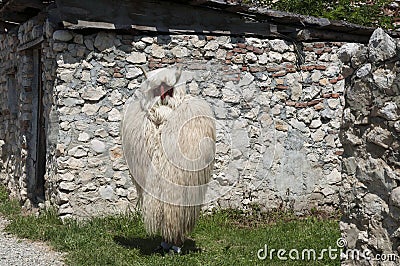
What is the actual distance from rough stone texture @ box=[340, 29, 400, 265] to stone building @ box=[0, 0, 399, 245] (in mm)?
2811

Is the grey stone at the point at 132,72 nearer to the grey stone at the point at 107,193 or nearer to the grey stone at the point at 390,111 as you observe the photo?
the grey stone at the point at 107,193

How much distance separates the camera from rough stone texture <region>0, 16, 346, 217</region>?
24.5 feet

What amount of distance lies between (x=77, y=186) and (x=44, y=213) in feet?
2.19

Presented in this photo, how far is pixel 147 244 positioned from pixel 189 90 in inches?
94.3

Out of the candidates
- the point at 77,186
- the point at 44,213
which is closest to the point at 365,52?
the point at 77,186

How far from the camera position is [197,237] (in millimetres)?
6891

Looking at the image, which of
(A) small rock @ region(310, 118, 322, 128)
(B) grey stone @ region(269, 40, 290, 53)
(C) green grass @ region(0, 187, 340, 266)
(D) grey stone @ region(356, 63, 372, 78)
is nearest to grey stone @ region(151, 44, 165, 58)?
(B) grey stone @ region(269, 40, 290, 53)

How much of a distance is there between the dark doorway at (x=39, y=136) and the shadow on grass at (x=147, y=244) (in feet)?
7.93

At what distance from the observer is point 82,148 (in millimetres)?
7496

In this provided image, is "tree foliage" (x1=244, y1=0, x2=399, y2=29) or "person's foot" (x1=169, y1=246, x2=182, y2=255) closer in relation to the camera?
"person's foot" (x1=169, y1=246, x2=182, y2=255)

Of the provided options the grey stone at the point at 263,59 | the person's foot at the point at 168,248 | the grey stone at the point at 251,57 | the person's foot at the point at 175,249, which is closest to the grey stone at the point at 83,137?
the person's foot at the point at 168,248

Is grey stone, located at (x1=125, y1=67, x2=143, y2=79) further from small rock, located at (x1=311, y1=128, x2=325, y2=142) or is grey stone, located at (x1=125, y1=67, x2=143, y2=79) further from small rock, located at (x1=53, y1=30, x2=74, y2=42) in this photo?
small rock, located at (x1=311, y1=128, x2=325, y2=142)

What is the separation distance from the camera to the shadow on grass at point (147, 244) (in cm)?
626

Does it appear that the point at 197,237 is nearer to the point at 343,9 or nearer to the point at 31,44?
the point at 31,44
